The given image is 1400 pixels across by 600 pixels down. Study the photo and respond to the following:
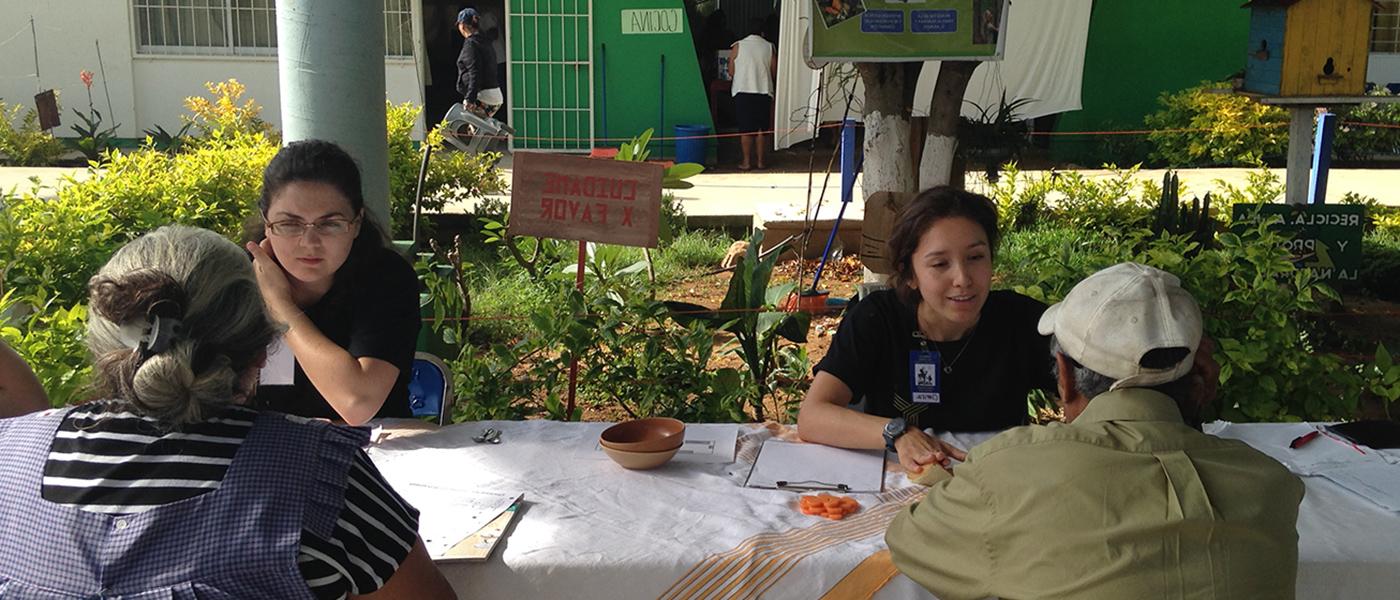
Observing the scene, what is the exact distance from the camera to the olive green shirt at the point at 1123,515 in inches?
60.7

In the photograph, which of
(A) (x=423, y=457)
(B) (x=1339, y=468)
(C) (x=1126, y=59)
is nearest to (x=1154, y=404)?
(B) (x=1339, y=468)

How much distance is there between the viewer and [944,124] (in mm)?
4859

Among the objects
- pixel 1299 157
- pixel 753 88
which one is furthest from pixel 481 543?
pixel 753 88

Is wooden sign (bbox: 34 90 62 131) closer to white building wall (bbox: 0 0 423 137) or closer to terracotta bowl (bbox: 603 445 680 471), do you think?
white building wall (bbox: 0 0 423 137)

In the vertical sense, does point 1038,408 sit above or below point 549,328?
below

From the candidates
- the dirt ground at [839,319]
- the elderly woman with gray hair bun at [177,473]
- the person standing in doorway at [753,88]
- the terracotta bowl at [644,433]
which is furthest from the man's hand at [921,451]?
the person standing in doorway at [753,88]

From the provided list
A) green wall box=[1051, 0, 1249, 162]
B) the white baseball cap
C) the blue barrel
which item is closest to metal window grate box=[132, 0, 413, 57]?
the blue barrel

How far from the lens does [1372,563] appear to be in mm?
1926

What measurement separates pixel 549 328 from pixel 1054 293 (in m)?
1.57

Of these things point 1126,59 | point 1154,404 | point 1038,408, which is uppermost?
point 1126,59

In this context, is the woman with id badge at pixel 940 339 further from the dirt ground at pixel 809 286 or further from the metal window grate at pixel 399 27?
the metal window grate at pixel 399 27

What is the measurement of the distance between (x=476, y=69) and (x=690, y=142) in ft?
7.19

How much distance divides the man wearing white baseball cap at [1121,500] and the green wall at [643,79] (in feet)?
31.7

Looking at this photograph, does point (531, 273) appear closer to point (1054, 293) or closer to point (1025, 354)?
point (1054, 293)
